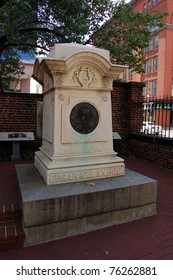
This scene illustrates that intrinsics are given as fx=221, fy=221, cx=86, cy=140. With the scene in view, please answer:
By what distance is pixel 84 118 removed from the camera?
356cm

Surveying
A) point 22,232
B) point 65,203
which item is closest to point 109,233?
point 65,203

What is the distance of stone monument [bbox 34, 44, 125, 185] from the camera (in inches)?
130

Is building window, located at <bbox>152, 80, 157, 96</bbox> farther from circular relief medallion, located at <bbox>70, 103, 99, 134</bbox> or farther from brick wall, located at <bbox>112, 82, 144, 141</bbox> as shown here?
circular relief medallion, located at <bbox>70, 103, 99, 134</bbox>

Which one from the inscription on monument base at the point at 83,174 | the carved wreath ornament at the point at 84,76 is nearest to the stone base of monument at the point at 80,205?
the inscription on monument base at the point at 83,174

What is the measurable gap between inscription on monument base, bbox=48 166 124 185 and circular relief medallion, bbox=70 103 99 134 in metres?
0.66

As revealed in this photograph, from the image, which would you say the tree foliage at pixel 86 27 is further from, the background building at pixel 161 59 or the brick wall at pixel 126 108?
the background building at pixel 161 59

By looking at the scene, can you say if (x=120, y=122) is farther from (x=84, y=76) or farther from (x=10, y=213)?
(x=10, y=213)

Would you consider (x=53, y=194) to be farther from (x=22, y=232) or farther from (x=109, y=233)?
(x=109, y=233)

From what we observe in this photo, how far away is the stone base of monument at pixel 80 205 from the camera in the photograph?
106 inches

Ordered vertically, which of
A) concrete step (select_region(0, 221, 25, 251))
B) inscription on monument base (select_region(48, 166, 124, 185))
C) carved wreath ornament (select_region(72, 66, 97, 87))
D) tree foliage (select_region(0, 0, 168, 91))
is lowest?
concrete step (select_region(0, 221, 25, 251))

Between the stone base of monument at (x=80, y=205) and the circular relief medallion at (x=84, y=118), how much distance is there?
866 mm

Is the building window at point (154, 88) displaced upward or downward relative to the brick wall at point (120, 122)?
upward

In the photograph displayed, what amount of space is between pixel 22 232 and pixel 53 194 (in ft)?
1.87

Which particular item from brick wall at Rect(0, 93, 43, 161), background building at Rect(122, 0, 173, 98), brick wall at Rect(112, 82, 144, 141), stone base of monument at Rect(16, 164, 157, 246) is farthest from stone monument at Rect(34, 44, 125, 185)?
background building at Rect(122, 0, 173, 98)
